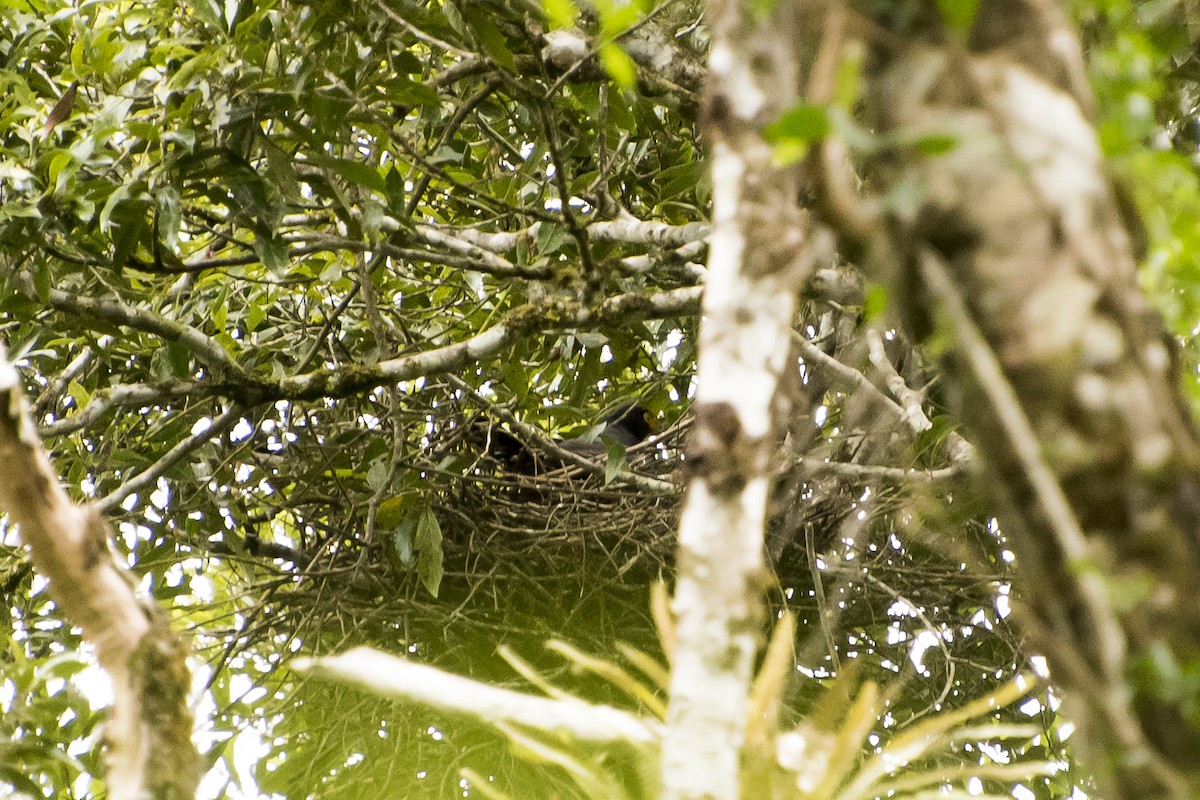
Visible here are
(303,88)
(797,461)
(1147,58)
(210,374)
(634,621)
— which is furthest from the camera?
(634,621)

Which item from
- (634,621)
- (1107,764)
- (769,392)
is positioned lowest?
(1107,764)

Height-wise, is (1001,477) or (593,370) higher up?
(593,370)

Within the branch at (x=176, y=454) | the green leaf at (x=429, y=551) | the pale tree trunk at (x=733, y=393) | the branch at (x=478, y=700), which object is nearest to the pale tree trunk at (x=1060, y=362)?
the pale tree trunk at (x=733, y=393)

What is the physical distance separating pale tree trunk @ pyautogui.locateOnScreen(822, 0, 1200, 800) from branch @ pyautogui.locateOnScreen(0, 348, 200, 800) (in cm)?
50

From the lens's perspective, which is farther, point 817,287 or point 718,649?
point 817,287

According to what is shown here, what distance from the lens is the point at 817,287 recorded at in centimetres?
175

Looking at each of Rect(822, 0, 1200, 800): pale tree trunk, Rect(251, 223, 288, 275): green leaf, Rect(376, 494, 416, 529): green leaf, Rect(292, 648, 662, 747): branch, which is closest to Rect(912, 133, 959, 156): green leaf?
Rect(822, 0, 1200, 800): pale tree trunk

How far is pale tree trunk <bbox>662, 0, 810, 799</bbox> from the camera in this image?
1.90 feet

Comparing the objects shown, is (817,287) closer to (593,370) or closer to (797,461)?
(797,461)

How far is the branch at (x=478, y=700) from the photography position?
2.25ft

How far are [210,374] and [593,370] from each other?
2.80 feet

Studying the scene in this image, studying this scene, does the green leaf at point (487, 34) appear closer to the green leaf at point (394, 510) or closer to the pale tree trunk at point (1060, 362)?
the green leaf at point (394, 510)

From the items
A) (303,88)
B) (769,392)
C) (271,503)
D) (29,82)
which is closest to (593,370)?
(271,503)

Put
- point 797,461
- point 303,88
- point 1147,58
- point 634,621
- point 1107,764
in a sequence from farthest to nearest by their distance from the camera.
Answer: point 634,621 → point 797,461 → point 303,88 → point 1147,58 → point 1107,764
